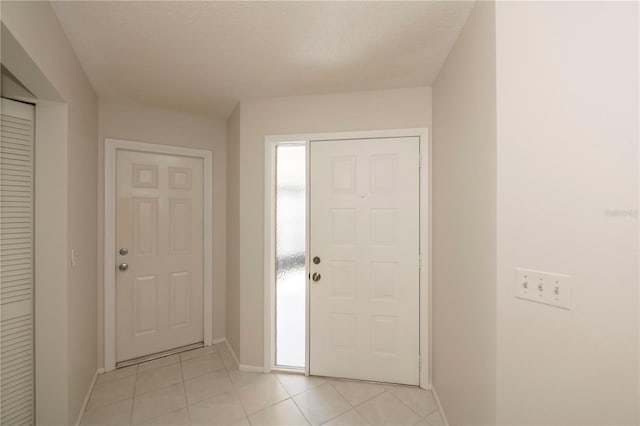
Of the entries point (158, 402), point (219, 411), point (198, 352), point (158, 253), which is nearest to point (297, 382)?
point (219, 411)

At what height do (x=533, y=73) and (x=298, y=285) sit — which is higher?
(x=533, y=73)

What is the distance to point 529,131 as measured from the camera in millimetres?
960

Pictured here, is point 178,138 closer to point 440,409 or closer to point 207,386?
point 207,386

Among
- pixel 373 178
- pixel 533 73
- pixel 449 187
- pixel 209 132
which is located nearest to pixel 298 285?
pixel 373 178

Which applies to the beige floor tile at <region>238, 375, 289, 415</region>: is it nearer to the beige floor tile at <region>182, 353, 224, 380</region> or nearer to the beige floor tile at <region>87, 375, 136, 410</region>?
the beige floor tile at <region>182, 353, 224, 380</region>

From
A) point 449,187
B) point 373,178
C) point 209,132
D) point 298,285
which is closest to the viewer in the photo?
point 449,187

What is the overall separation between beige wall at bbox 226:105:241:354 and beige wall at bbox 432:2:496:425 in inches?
63.4

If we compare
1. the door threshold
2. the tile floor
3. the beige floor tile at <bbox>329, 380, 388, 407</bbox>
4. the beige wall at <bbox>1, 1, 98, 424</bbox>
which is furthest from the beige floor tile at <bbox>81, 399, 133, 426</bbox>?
the beige floor tile at <bbox>329, 380, 388, 407</bbox>

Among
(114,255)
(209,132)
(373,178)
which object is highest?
(209,132)

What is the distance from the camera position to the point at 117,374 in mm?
2109

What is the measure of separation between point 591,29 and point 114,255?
3.13m

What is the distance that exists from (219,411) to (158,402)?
1.51 ft

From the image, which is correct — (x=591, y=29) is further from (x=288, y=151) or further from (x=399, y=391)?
(x=399, y=391)

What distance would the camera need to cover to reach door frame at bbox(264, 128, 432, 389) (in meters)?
1.92
